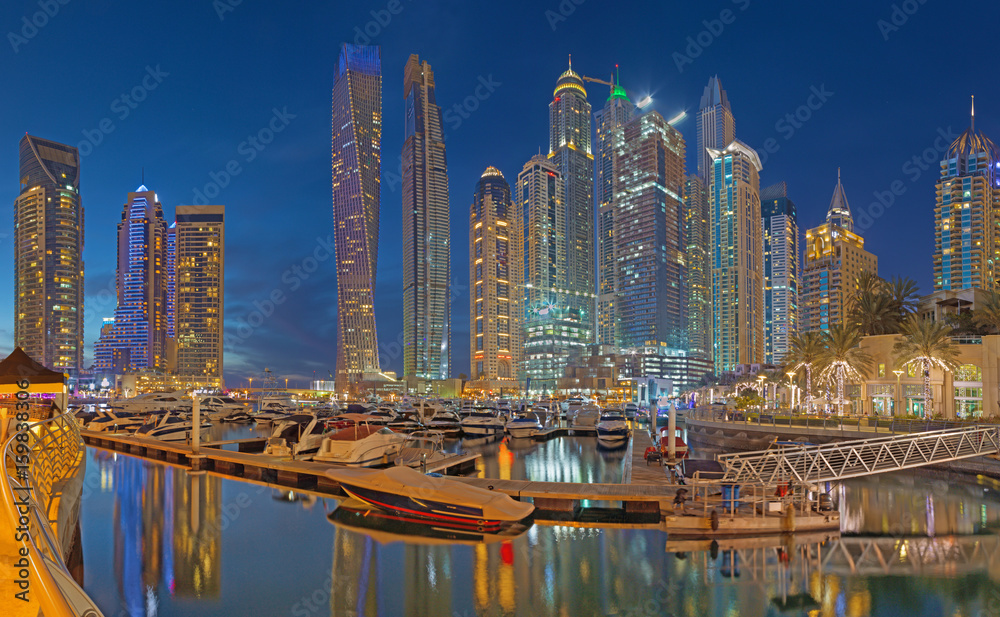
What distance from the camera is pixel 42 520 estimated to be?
8.20 m

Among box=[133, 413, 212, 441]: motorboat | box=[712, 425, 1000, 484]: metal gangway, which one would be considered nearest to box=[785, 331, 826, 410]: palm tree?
box=[712, 425, 1000, 484]: metal gangway

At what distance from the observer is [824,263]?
650 feet

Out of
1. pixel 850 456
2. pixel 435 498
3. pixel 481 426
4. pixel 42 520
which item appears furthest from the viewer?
pixel 481 426

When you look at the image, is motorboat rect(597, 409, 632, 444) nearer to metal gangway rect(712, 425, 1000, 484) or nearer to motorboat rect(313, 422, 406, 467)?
motorboat rect(313, 422, 406, 467)

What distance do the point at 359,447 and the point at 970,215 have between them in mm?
191872

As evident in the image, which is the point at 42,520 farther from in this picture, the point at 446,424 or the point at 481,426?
the point at 446,424

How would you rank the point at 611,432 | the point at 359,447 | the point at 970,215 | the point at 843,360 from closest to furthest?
the point at 359,447 → the point at 843,360 → the point at 611,432 → the point at 970,215

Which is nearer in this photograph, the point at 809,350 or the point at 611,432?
the point at 611,432

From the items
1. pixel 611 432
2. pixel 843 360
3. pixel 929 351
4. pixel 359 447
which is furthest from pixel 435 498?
pixel 843 360

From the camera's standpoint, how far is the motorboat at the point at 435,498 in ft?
68.8

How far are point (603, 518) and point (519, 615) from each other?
10.1 meters

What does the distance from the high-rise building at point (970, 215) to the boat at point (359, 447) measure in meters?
181

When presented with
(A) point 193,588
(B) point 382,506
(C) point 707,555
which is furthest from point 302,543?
(C) point 707,555

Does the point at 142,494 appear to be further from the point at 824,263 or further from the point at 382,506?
the point at 824,263
